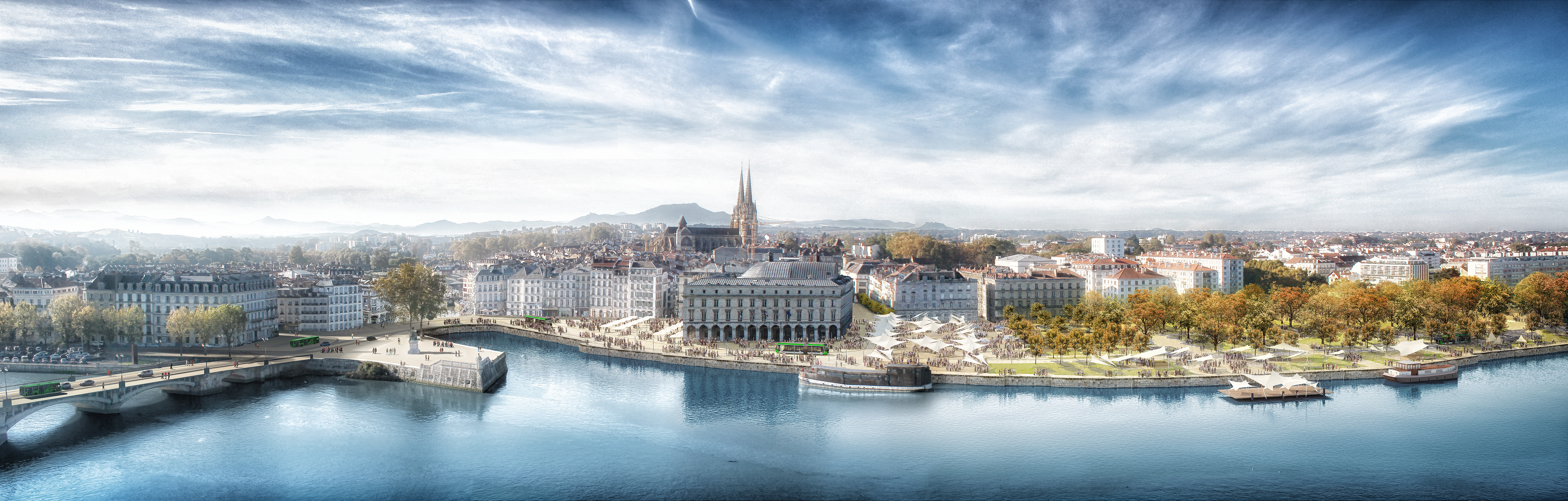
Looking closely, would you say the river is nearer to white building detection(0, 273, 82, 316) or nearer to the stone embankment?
the stone embankment

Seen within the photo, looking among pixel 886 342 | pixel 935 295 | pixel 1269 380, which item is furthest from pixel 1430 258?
pixel 886 342

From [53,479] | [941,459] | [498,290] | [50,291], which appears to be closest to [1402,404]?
[941,459]

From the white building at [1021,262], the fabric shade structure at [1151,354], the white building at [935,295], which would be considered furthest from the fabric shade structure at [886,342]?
the white building at [1021,262]

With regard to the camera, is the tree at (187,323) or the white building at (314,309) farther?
the white building at (314,309)

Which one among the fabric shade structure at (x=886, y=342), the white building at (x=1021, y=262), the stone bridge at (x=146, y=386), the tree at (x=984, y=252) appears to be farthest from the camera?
the tree at (x=984, y=252)

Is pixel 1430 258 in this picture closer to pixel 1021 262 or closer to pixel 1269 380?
pixel 1021 262

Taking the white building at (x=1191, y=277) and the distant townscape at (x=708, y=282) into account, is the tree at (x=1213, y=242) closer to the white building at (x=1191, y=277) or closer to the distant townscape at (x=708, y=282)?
the distant townscape at (x=708, y=282)

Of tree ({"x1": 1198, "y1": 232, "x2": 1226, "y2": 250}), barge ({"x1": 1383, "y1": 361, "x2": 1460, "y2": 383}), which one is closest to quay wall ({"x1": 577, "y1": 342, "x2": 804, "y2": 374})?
barge ({"x1": 1383, "y1": 361, "x2": 1460, "y2": 383})
